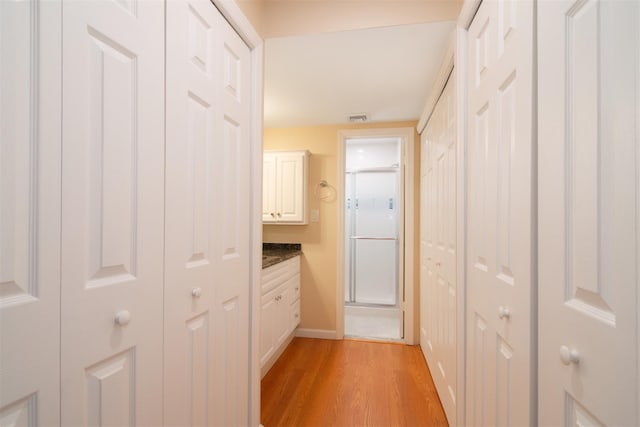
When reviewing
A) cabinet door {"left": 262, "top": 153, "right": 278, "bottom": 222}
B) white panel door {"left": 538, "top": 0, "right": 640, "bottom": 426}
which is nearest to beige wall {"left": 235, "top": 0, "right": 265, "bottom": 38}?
white panel door {"left": 538, "top": 0, "right": 640, "bottom": 426}

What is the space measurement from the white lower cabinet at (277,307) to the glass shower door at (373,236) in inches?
56.6

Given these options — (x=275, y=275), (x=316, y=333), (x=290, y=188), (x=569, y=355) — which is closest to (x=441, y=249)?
(x=275, y=275)

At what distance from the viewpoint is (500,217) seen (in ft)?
3.33

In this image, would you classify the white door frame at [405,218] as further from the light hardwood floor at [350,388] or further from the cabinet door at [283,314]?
the cabinet door at [283,314]

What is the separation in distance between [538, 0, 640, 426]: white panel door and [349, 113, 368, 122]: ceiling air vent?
2.33 meters

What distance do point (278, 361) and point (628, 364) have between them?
2.64 meters

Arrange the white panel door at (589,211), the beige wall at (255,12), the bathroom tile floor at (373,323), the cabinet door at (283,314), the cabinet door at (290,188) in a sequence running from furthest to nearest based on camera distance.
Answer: the bathroom tile floor at (373,323)
the cabinet door at (290,188)
the cabinet door at (283,314)
the beige wall at (255,12)
the white panel door at (589,211)

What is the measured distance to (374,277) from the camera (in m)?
4.45

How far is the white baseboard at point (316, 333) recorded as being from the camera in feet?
10.8

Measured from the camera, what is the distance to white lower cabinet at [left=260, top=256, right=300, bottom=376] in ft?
7.64

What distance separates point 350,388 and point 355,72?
7.61 feet

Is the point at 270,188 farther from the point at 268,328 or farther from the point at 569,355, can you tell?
the point at 569,355

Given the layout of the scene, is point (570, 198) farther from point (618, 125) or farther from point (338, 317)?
point (338, 317)

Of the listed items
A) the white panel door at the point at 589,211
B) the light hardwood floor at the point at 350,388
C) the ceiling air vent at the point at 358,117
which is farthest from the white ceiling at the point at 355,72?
the light hardwood floor at the point at 350,388
